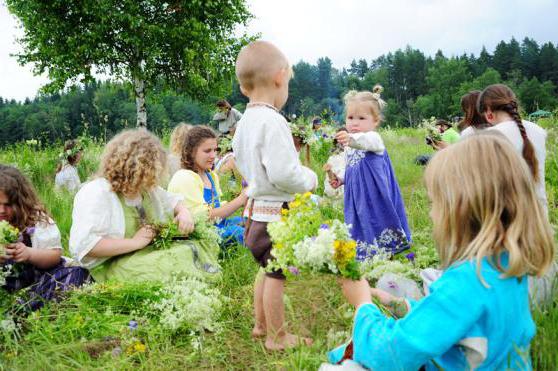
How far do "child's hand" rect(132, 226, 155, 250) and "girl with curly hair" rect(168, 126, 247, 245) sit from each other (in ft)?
2.36

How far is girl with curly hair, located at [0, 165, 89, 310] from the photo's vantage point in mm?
3309

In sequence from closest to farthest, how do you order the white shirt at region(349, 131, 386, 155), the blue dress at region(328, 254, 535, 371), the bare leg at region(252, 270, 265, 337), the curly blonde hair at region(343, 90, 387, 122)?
the blue dress at region(328, 254, 535, 371), the bare leg at region(252, 270, 265, 337), the white shirt at region(349, 131, 386, 155), the curly blonde hair at region(343, 90, 387, 122)

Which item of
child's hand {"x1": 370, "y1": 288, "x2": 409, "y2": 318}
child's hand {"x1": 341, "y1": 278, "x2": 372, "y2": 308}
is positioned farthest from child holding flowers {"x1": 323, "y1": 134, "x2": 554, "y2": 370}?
child's hand {"x1": 370, "y1": 288, "x2": 409, "y2": 318}

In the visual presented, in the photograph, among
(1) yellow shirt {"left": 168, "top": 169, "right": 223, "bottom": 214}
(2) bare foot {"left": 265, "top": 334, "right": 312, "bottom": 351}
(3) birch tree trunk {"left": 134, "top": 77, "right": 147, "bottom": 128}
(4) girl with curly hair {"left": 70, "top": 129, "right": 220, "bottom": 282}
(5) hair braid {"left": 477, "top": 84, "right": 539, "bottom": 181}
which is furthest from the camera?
(3) birch tree trunk {"left": 134, "top": 77, "right": 147, "bottom": 128}

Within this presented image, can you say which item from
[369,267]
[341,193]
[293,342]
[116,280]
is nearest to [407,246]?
[369,267]

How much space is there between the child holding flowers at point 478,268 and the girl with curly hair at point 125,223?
237cm

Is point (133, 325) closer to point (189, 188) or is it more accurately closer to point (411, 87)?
point (189, 188)

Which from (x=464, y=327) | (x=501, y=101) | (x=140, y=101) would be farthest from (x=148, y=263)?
(x=140, y=101)

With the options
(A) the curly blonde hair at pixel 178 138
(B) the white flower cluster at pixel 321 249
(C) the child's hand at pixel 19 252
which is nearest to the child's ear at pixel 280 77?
(B) the white flower cluster at pixel 321 249

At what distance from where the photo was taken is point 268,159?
101 inches

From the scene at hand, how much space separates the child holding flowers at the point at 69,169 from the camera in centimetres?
714

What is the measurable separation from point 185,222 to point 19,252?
122 centimetres

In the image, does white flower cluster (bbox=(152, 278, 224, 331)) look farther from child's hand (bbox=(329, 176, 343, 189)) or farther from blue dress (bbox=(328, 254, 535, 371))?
child's hand (bbox=(329, 176, 343, 189))

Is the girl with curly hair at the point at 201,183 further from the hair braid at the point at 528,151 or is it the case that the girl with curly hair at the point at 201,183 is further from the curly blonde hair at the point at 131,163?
the hair braid at the point at 528,151
